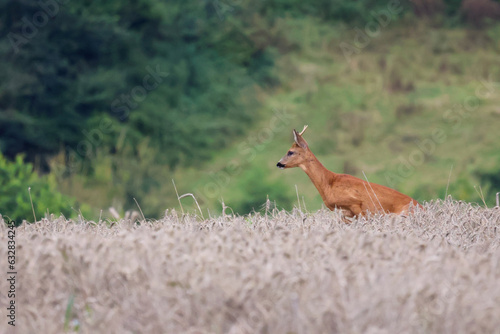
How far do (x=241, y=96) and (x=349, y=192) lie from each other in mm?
11146

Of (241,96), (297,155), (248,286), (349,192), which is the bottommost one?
(241,96)

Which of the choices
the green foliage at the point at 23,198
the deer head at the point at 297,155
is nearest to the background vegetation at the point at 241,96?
the green foliage at the point at 23,198

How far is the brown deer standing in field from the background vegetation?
4.76 m

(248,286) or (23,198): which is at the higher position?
(248,286)

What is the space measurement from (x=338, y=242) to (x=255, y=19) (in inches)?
625

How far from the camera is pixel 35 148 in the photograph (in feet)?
45.2

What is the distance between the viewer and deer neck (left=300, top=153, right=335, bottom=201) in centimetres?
551

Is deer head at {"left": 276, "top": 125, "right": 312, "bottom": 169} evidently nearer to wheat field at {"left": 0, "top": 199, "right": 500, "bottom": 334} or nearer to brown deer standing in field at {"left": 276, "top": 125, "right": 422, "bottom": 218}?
brown deer standing in field at {"left": 276, "top": 125, "right": 422, "bottom": 218}

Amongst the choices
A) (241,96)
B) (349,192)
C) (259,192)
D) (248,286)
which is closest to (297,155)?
(349,192)

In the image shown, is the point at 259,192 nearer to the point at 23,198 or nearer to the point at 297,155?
the point at 23,198

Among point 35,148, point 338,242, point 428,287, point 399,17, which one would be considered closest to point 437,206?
point 338,242

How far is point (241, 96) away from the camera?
640 inches

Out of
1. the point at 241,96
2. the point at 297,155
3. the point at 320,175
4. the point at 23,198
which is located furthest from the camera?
the point at 241,96

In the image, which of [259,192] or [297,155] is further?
[259,192]
